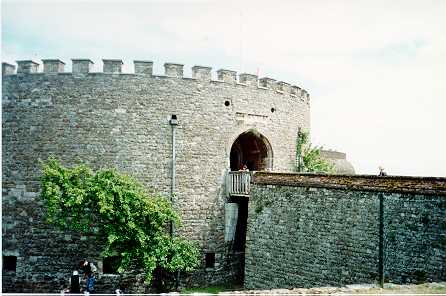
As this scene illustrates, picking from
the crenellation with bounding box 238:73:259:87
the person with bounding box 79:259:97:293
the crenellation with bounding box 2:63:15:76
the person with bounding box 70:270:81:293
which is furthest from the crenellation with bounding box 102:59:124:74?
the person with bounding box 70:270:81:293

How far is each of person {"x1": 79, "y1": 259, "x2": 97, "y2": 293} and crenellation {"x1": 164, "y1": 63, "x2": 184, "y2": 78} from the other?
736 centimetres

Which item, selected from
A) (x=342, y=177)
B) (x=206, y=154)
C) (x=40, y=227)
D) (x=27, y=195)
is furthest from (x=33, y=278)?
(x=342, y=177)

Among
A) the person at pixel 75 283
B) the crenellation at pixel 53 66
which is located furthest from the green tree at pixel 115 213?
the crenellation at pixel 53 66

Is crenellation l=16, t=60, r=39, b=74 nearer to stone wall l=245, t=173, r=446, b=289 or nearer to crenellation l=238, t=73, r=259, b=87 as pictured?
crenellation l=238, t=73, r=259, b=87

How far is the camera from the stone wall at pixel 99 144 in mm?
14008

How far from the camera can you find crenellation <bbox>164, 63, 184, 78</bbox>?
1507 centimetres

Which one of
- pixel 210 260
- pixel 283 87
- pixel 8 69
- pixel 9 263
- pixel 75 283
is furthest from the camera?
pixel 283 87

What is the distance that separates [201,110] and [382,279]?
28.6 feet

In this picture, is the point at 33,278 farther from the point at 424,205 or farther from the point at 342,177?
the point at 424,205

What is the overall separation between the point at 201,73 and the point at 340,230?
7964 mm

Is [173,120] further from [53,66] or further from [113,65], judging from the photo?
[53,66]

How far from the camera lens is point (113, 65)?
1462cm

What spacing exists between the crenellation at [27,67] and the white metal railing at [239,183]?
27.2ft

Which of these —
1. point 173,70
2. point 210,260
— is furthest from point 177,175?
point 173,70
